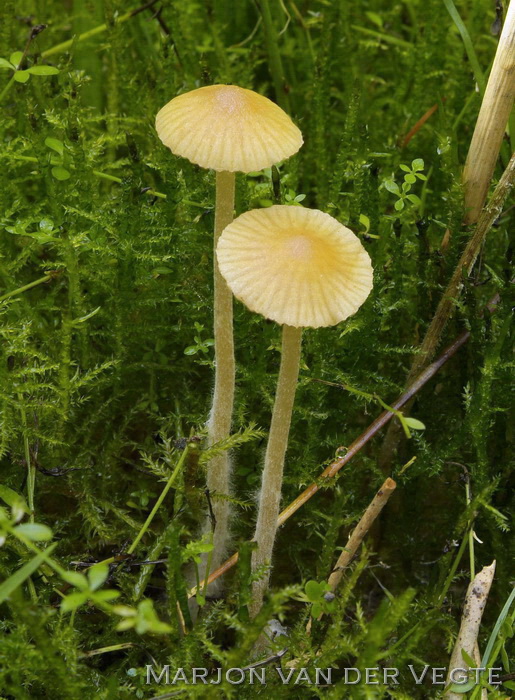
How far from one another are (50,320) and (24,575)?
95 centimetres

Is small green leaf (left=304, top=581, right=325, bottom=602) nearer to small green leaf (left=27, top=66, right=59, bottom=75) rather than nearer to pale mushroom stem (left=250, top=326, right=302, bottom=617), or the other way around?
pale mushroom stem (left=250, top=326, right=302, bottom=617)

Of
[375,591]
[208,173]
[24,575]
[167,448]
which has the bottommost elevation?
[375,591]

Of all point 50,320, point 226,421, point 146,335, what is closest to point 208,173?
point 146,335

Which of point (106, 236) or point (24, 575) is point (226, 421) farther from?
point (106, 236)

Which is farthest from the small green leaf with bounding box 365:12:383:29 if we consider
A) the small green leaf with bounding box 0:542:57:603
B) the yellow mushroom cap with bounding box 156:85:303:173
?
the small green leaf with bounding box 0:542:57:603

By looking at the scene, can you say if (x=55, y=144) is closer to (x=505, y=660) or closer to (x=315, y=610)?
(x=315, y=610)

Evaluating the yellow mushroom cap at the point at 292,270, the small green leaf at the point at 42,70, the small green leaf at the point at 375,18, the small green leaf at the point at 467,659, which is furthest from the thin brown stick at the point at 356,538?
the small green leaf at the point at 375,18

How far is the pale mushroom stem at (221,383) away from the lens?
1.23 m

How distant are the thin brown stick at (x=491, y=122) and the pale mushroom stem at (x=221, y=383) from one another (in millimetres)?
590

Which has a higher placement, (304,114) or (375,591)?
(304,114)

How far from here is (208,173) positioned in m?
1.75

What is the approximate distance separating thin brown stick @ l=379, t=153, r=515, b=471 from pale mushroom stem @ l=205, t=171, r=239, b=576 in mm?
436

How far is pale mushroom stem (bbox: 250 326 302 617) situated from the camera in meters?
1.14

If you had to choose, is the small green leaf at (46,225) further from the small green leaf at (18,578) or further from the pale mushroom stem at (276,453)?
the small green leaf at (18,578)
